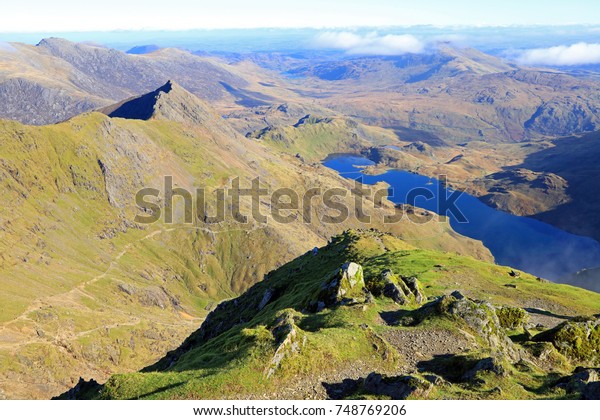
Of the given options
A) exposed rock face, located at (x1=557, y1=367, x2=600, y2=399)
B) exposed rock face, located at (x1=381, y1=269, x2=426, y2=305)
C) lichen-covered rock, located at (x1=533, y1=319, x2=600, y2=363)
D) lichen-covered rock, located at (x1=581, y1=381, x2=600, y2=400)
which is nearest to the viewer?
lichen-covered rock, located at (x1=581, y1=381, x2=600, y2=400)

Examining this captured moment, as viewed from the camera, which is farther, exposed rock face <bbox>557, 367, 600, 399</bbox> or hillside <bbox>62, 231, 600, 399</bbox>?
hillside <bbox>62, 231, 600, 399</bbox>

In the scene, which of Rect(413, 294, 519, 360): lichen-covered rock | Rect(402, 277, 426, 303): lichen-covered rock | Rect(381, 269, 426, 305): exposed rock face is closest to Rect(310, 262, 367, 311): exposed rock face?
Rect(381, 269, 426, 305): exposed rock face

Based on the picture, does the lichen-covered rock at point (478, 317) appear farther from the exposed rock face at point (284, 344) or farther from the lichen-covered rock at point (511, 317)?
the exposed rock face at point (284, 344)

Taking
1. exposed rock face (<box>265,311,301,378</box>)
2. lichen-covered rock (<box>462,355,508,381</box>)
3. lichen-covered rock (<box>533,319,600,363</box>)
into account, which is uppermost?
exposed rock face (<box>265,311,301,378</box>)

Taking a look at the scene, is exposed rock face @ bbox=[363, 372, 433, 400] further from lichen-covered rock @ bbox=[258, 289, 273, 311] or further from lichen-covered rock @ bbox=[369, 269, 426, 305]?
lichen-covered rock @ bbox=[258, 289, 273, 311]

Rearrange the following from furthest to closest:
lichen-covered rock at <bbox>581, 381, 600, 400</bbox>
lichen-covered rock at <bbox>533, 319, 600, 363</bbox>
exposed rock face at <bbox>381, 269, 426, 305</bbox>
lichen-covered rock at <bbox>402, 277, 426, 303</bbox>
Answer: lichen-covered rock at <bbox>402, 277, 426, 303</bbox> < exposed rock face at <bbox>381, 269, 426, 305</bbox> < lichen-covered rock at <bbox>533, 319, 600, 363</bbox> < lichen-covered rock at <bbox>581, 381, 600, 400</bbox>

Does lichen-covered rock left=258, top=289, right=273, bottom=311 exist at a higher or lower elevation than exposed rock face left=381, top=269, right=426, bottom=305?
lower

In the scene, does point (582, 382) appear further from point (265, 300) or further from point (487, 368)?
point (265, 300)
